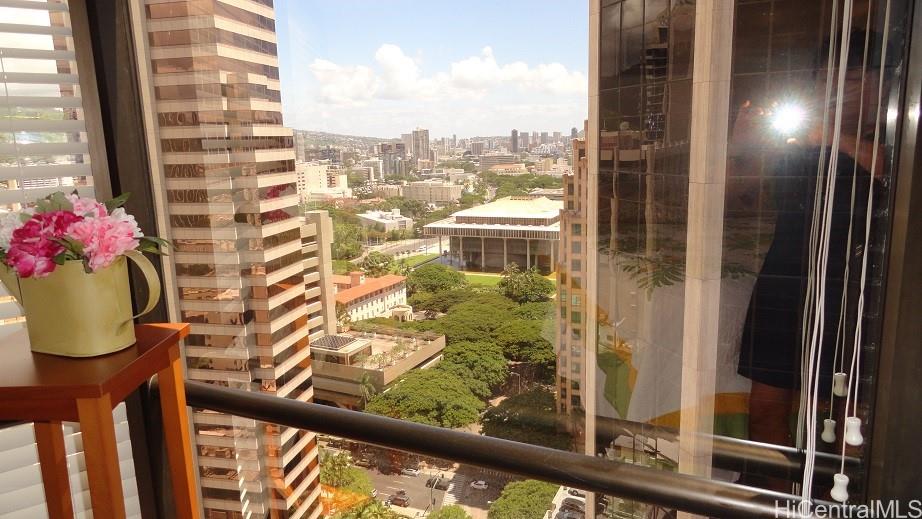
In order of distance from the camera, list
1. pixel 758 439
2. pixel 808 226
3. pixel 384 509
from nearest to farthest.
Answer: pixel 808 226 → pixel 758 439 → pixel 384 509

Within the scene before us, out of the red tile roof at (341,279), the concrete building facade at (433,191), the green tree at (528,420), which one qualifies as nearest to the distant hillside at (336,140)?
the concrete building facade at (433,191)

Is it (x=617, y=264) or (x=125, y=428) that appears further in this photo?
(x=125, y=428)

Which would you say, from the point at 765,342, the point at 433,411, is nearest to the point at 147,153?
the point at 433,411

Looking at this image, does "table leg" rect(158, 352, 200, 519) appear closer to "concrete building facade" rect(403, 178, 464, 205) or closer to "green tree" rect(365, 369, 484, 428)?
"green tree" rect(365, 369, 484, 428)

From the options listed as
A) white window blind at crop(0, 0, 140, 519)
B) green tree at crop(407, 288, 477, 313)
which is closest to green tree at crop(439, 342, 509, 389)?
green tree at crop(407, 288, 477, 313)

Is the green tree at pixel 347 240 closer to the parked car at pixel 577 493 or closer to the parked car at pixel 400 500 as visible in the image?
the parked car at pixel 400 500

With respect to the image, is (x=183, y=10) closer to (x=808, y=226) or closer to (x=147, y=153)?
(x=147, y=153)
